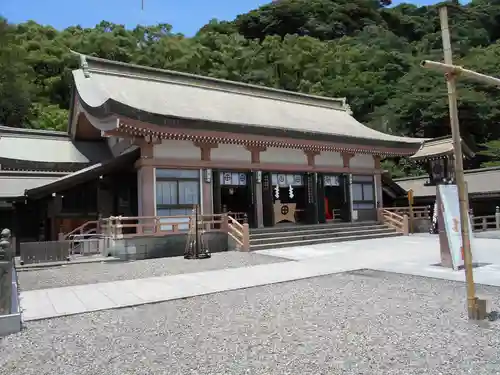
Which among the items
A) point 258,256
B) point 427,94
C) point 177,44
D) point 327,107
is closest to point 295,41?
point 177,44

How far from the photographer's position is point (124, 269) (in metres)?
10.1

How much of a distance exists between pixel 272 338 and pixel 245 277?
406 cm

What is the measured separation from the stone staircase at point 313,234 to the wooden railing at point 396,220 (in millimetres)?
283

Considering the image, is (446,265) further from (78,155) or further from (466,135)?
(466,135)

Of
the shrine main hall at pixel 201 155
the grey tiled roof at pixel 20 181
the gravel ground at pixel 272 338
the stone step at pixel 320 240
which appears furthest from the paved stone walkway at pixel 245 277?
the grey tiled roof at pixel 20 181

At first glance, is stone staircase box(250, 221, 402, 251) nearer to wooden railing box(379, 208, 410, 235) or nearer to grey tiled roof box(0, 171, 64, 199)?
wooden railing box(379, 208, 410, 235)

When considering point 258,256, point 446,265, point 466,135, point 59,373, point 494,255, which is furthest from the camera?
point 466,135

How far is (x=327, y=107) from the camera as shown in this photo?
24.3 m

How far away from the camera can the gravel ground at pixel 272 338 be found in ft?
12.5

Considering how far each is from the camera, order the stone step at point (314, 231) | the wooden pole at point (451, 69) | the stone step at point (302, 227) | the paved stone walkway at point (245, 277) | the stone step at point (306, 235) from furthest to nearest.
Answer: the stone step at point (302, 227)
the stone step at point (314, 231)
the stone step at point (306, 235)
the paved stone walkway at point (245, 277)
the wooden pole at point (451, 69)

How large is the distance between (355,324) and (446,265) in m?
5.12

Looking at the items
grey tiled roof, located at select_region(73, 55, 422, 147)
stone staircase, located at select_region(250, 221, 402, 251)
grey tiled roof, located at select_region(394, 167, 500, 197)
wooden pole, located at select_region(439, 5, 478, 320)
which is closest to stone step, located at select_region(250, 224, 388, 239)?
stone staircase, located at select_region(250, 221, 402, 251)

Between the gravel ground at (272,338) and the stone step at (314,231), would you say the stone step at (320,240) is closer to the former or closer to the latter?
the stone step at (314,231)

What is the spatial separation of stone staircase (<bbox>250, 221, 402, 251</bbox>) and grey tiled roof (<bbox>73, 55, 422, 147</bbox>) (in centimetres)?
404
